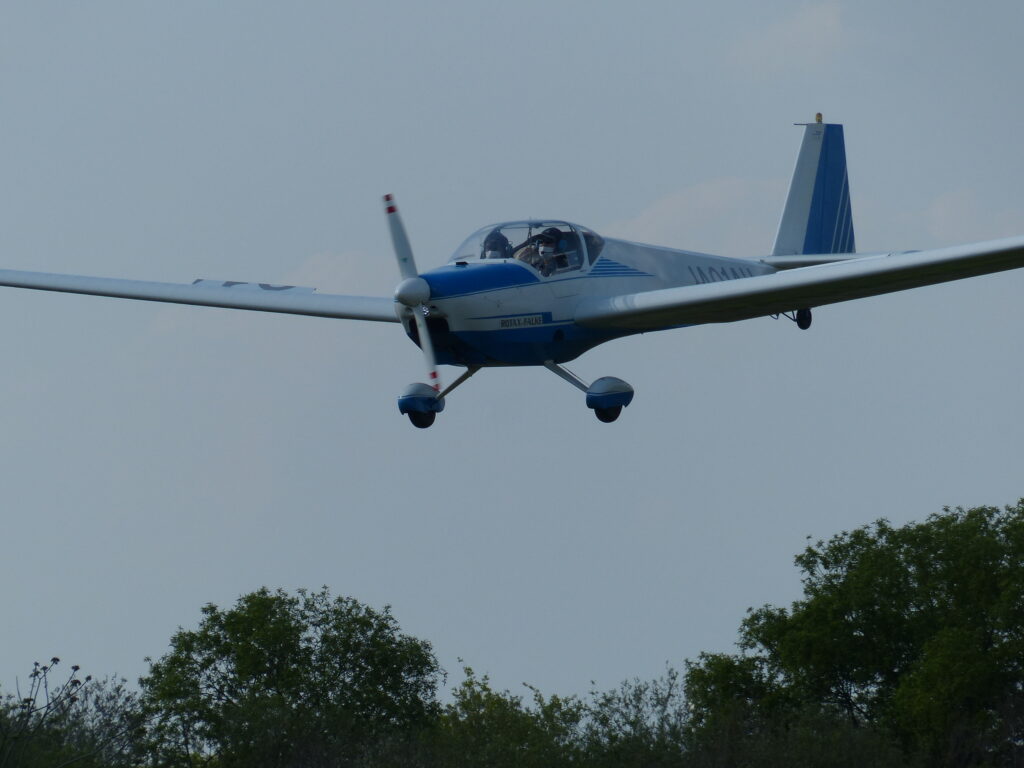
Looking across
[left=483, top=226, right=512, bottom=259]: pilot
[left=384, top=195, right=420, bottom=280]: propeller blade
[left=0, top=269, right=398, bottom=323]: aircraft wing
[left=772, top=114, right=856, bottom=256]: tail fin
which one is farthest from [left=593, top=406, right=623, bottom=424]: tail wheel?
[left=772, top=114, right=856, bottom=256]: tail fin

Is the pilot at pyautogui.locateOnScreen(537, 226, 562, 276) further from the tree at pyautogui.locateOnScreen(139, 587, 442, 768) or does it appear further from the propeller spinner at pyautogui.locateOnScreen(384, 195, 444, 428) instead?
the tree at pyautogui.locateOnScreen(139, 587, 442, 768)

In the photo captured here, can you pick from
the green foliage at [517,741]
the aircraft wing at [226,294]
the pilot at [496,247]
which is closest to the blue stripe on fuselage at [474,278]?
the pilot at [496,247]

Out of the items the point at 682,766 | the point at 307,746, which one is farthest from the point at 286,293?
the point at 307,746

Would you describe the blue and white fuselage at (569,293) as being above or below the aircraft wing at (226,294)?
below

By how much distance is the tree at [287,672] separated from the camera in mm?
58656

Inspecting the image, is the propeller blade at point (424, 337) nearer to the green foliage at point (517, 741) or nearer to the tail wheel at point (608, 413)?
the tail wheel at point (608, 413)

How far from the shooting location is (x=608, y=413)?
67.9 feet

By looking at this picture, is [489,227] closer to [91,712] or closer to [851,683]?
[91,712]

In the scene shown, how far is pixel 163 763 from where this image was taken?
57.0m

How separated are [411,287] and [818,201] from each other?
1336 cm

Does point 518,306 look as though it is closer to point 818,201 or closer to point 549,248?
point 549,248

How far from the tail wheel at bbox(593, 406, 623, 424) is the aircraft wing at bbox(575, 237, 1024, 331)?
3.91ft

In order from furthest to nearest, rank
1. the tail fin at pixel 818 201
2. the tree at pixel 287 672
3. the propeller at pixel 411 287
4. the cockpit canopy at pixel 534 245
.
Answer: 1. the tree at pixel 287 672
2. the tail fin at pixel 818 201
3. the cockpit canopy at pixel 534 245
4. the propeller at pixel 411 287

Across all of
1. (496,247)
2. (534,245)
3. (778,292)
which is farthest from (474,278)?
(778,292)
